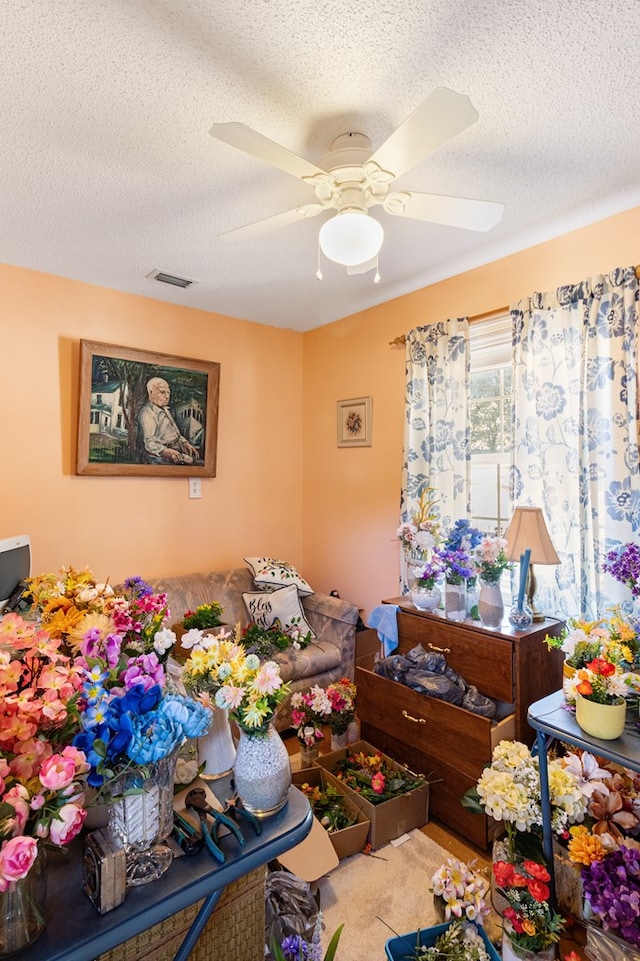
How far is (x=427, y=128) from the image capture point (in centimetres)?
119

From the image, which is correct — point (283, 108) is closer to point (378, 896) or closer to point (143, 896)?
point (143, 896)

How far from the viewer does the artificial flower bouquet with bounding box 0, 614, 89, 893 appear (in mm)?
621

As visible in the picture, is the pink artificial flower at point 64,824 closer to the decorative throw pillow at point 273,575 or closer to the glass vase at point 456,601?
the glass vase at point 456,601

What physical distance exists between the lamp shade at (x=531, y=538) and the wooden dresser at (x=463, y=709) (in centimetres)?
31

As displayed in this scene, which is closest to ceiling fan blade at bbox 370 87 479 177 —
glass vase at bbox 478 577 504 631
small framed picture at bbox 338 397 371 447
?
glass vase at bbox 478 577 504 631

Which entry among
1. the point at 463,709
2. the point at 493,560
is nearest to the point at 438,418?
the point at 493,560

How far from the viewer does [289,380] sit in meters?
3.74

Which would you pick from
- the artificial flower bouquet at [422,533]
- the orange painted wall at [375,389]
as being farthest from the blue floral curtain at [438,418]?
the orange painted wall at [375,389]

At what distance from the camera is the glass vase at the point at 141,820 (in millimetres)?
768

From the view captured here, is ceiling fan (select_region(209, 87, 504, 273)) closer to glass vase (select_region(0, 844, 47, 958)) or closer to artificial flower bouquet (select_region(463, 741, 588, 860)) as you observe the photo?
glass vase (select_region(0, 844, 47, 958))

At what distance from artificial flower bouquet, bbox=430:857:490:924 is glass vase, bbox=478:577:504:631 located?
882 mm

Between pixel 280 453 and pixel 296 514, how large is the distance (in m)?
0.50

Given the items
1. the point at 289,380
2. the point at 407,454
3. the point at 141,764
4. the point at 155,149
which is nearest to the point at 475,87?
the point at 155,149

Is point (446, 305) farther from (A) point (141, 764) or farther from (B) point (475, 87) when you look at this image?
(A) point (141, 764)
